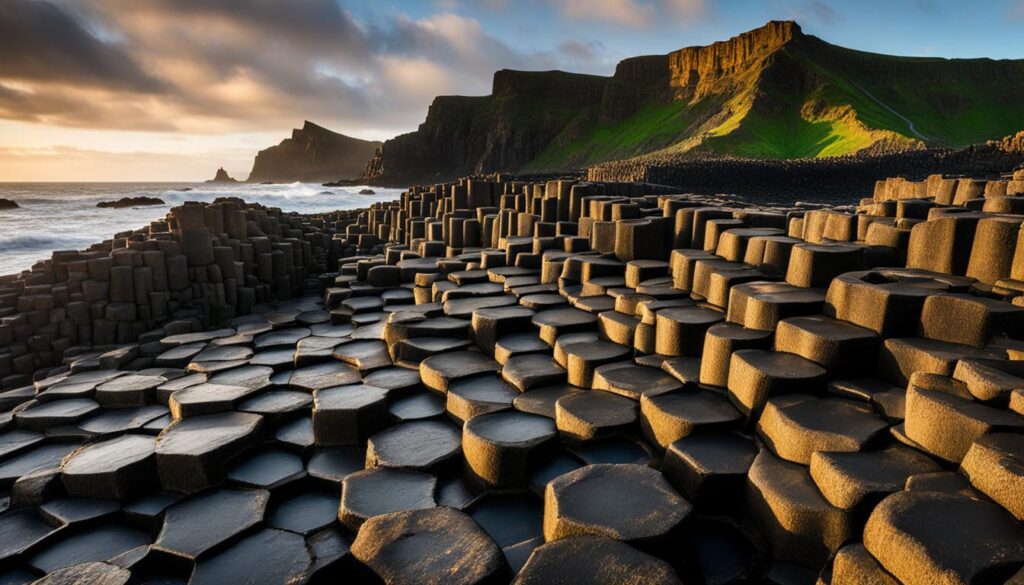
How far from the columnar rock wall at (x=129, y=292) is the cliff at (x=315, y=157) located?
14502cm

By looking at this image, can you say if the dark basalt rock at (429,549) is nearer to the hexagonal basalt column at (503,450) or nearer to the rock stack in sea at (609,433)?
the rock stack in sea at (609,433)

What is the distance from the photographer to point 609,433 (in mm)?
2941

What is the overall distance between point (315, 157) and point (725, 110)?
132 metres

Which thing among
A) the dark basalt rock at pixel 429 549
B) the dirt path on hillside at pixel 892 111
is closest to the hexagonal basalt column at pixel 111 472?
the dark basalt rock at pixel 429 549

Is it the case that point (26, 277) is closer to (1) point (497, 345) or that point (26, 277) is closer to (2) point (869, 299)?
(1) point (497, 345)

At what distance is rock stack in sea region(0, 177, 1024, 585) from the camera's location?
6.63ft

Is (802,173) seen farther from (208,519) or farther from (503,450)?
(208,519)

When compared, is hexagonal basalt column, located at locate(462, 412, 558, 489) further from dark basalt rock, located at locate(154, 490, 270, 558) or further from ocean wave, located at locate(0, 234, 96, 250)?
ocean wave, located at locate(0, 234, 96, 250)

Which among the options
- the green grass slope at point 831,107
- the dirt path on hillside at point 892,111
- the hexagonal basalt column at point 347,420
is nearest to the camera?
the hexagonal basalt column at point 347,420

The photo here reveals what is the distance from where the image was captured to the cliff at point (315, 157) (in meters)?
152

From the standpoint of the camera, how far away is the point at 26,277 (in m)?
7.25

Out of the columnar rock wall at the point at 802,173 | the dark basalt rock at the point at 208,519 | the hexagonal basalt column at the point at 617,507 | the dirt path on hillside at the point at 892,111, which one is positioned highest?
the dirt path on hillside at the point at 892,111

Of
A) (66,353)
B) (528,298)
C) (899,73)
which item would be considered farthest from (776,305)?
(899,73)

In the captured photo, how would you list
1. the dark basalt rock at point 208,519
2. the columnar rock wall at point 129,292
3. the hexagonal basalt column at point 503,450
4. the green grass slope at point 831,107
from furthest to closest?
1. the green grass slope at point 831,107
2. the columnar rock wall at point 129,292
3. the hexagonal basalt column at point 503,450
4. the dark basalt rock at point 208,519
